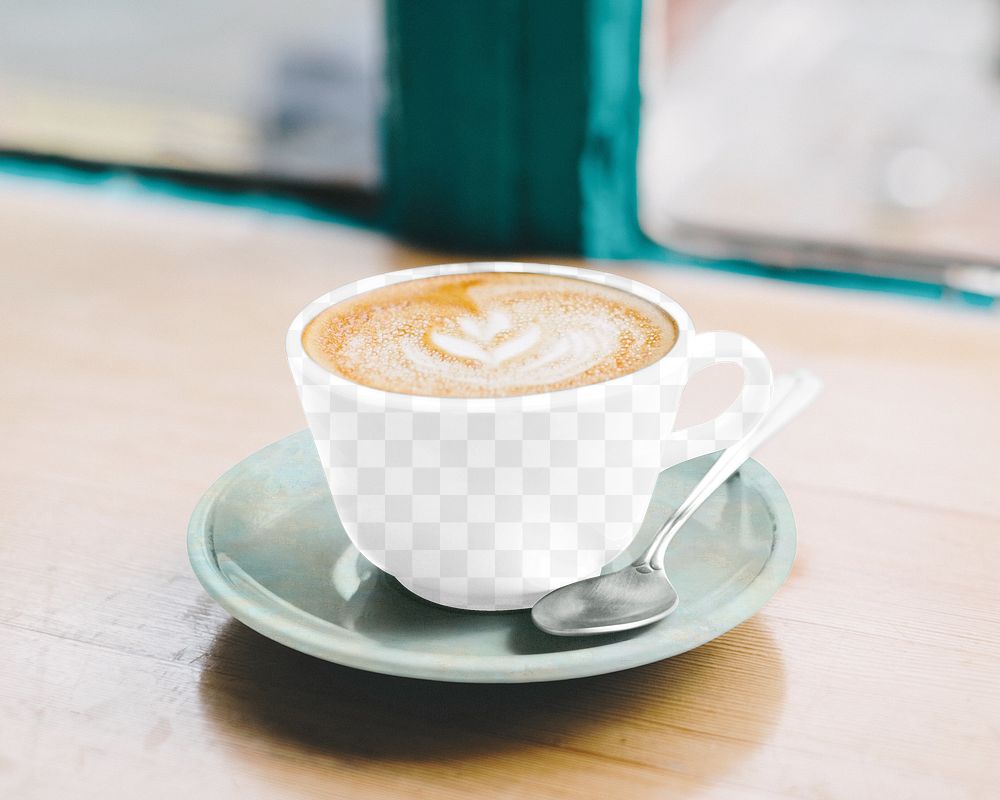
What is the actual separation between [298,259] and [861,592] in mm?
630

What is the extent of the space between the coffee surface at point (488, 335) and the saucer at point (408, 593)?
8 cm

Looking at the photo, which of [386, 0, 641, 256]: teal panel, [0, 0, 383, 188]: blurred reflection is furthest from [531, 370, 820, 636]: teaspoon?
[0, 0, 383, 188]: blurred reflection

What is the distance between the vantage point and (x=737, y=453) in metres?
0.50

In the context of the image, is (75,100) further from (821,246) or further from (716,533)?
(716,533)

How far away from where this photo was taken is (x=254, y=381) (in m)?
0.74

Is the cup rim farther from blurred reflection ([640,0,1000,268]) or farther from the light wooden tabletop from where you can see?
blurred reflection ([640,0,1000,268])

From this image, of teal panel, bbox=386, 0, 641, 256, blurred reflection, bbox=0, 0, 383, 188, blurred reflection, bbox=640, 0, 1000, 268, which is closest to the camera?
teal panel, bbox=386, 0, 641, 256

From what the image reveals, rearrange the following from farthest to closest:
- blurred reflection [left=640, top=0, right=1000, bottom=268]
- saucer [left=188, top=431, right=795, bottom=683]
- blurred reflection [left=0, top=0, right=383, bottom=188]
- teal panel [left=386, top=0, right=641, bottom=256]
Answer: blurred reflection [left=640, top=0, right=1000, bottom=268]
blurred reflection [left=0, top=0, right=383, bottom=188]
teal panel [left=386, top=0, right=641, bottom=256]
saucer [left=188, top=431, right=795, bottom=683]

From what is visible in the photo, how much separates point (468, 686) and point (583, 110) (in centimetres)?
62

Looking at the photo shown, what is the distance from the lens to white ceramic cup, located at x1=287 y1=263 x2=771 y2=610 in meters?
0.40

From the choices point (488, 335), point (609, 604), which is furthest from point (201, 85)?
point (609, 604)

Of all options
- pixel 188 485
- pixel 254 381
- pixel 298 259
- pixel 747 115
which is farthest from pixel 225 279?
pixel 747 115

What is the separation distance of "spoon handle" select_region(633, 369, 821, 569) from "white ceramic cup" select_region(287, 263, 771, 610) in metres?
0.01

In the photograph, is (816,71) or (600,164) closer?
(600,164)
